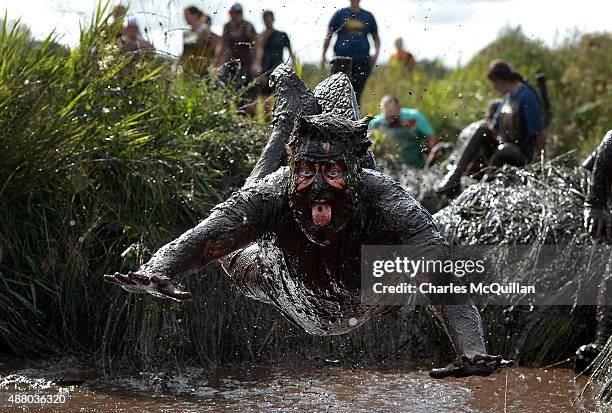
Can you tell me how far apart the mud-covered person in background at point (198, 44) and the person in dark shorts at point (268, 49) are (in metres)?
0.38

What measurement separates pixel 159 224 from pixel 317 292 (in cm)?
260

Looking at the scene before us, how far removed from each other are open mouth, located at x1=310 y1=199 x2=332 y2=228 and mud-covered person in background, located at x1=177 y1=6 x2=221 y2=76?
14.1 feet

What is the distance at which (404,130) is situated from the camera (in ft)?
38.5

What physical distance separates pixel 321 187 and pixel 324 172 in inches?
2.2

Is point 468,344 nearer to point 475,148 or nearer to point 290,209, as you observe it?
point 290,209

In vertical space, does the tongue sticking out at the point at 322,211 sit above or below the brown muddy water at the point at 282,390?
above

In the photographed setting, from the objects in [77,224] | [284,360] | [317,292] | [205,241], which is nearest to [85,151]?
[77,224]

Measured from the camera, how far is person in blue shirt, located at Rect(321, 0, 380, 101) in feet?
24.7

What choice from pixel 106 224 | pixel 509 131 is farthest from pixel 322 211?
pixel 509 131

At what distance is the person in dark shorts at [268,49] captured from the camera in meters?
9.07

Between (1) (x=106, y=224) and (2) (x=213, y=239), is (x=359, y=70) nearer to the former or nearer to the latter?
(1) (x=106, y=224)

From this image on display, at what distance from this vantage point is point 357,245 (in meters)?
4.47

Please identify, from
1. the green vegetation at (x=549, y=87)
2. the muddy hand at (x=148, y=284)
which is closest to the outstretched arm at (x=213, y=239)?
the muddy hand at (x=148, y=284)

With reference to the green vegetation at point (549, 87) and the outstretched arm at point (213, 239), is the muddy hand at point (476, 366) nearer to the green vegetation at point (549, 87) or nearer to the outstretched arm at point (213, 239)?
the outstretched arm at point (213, 239)
